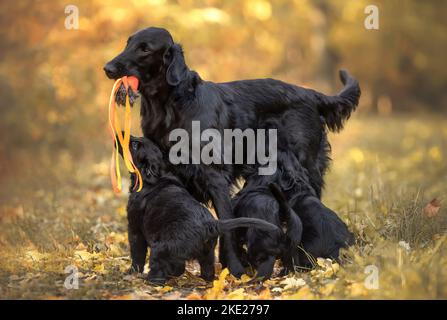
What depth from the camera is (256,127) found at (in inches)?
204

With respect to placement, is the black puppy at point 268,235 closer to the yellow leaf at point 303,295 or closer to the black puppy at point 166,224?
the black puppy at point 166,224

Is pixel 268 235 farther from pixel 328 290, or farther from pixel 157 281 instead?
pixel 157 281

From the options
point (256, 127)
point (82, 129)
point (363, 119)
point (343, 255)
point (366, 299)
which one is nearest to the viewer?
point (366, 299)

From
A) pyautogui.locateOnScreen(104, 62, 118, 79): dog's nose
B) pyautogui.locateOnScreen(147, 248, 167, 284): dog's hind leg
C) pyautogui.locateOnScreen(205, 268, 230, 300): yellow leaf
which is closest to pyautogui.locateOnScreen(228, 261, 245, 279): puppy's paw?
pyautogui.locateOnScreen(205, 268, 230, 300): yellow leaf

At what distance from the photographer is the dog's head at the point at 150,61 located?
4.55m

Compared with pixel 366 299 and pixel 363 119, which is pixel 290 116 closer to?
pixel 366 299

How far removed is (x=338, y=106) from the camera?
567 centimetres

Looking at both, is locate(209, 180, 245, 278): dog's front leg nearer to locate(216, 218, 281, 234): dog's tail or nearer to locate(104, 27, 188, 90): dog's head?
locate(216, 218, 281, 234): dog's tail

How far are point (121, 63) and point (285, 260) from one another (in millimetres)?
1822

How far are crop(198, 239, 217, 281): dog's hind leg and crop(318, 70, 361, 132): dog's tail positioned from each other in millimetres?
1779

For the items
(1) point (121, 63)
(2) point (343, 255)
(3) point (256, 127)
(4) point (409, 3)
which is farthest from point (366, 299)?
(4) point (409, 3)

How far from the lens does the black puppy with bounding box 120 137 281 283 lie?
4312mm

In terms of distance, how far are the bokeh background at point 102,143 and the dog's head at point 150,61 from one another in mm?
1434


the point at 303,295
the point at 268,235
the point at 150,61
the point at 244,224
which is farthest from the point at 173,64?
the point at 303,295
